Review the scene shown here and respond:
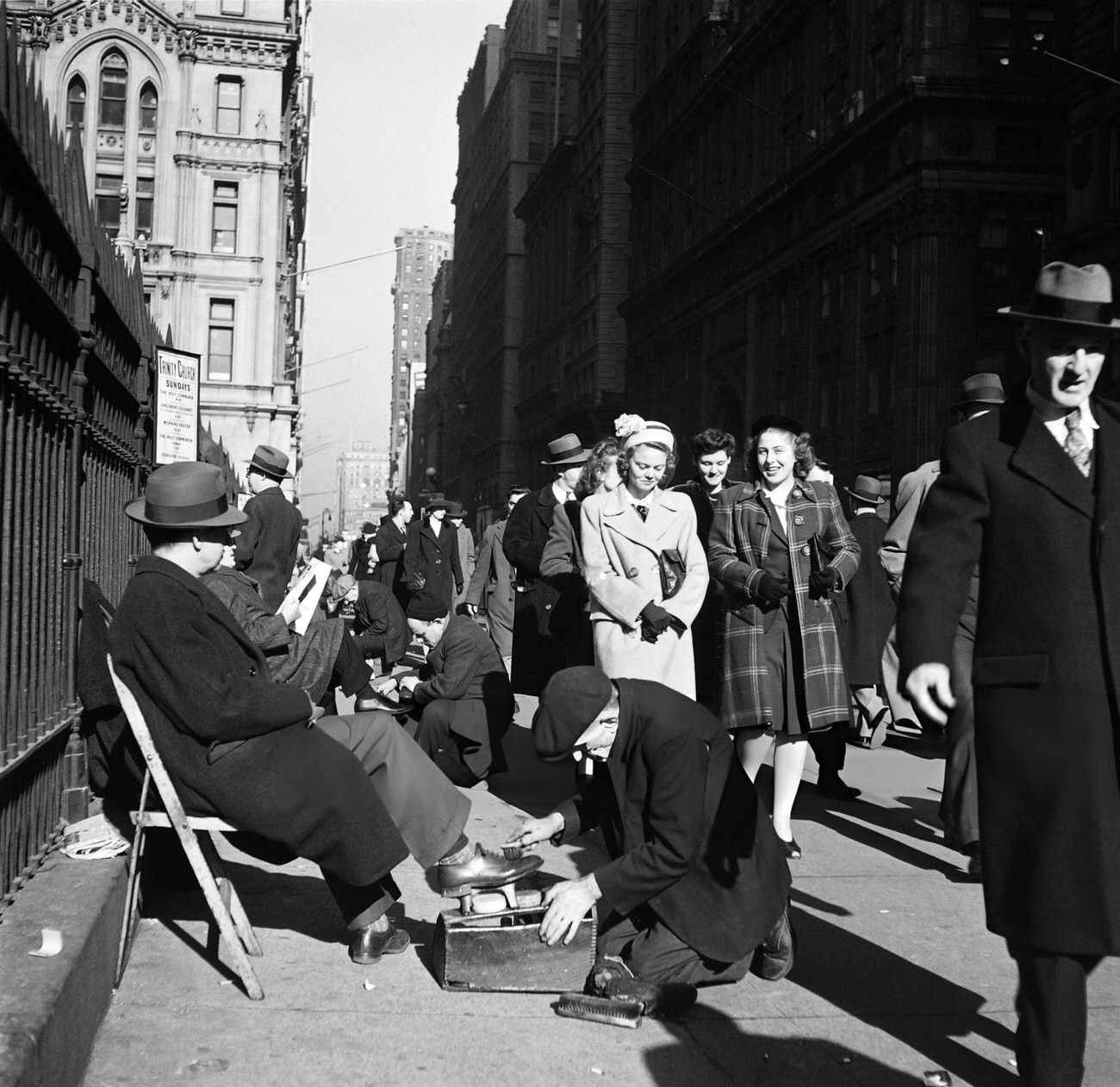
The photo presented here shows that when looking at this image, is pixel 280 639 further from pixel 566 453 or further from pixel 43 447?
pixel 566 453

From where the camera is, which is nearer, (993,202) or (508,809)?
(508,809)

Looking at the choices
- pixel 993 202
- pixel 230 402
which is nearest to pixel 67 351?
pixel 993 202

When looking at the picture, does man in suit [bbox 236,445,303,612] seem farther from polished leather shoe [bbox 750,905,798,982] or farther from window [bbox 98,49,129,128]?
window [bbox 98,49,129,128]

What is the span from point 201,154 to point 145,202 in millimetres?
2898

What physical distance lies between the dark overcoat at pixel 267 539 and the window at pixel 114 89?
157 feet

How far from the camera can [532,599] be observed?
9.00m

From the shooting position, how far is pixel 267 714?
4.26 m

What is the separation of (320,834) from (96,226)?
110 inches

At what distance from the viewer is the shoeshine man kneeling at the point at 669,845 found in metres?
4.18

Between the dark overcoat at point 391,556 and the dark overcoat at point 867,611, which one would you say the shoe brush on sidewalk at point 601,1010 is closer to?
the dark overcoat at point 867,611

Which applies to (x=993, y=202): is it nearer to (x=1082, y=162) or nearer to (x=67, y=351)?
(x=1082, y=162)

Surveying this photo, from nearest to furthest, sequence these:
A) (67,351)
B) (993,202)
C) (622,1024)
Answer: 1. (622,1024)
2. (67,351)
3. (993,202)

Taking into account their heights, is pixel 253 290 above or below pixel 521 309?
below

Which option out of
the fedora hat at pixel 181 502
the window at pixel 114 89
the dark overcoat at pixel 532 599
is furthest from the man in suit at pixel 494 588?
the window at pixel 114 89
